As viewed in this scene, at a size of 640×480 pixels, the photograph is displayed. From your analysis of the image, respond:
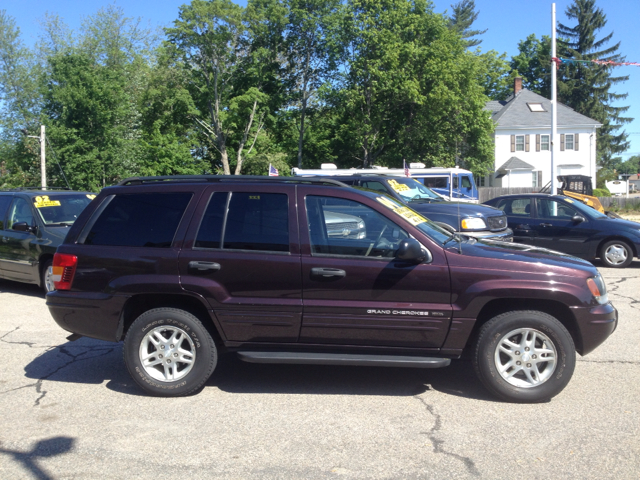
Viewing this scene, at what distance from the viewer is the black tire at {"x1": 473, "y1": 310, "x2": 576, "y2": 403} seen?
477 cm

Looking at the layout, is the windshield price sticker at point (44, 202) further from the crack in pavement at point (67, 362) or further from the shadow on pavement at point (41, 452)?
the shadow on pavement at point (41, 452)

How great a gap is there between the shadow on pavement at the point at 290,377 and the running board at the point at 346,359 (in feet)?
1.51

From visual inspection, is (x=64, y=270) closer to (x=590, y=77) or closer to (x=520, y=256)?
(x=520, y=256)

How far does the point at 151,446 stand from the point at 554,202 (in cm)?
1113

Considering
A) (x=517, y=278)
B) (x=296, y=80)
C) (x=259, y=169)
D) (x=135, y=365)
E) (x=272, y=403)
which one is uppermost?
(x=296, y=80)

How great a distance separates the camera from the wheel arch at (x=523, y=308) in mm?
4902

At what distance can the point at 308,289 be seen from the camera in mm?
4879

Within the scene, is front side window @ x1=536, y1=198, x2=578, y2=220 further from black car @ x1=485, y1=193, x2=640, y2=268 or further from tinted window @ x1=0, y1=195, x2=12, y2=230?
tinted window @ x1=0, y1=195, x2=12, y2=230

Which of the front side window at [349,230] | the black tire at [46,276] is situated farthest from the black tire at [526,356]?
the black tire at [46,276]

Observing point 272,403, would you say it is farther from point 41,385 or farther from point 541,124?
point 541,124

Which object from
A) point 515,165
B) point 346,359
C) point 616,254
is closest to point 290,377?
point 346,359

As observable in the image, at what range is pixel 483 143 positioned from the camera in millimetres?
42062

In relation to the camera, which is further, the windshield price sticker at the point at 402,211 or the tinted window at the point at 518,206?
the tinted window at the point at 518,206

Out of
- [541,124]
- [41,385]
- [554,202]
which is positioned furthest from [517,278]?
[541,124]
